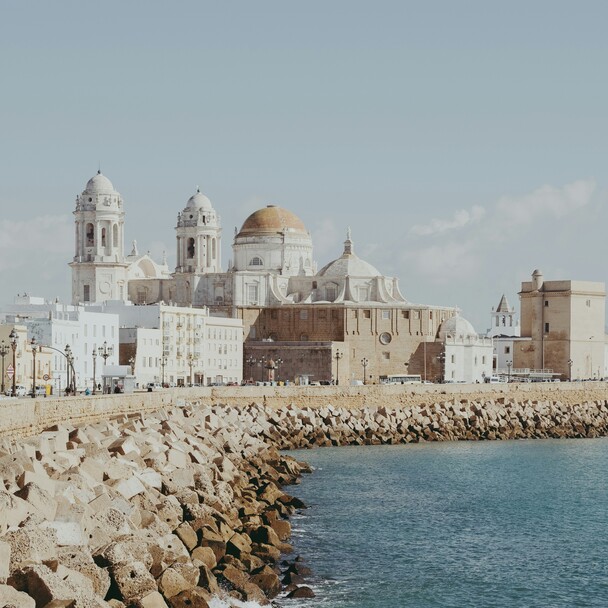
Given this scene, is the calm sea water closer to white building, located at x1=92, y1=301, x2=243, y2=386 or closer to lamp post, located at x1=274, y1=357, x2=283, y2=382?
white building, located at x1=92, y1=301, x2=243, y2=386

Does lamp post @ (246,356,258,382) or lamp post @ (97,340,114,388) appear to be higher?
lamp post @ (97,340,114,388)

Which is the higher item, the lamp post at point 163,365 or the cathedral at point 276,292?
the cathedral at point 276,292

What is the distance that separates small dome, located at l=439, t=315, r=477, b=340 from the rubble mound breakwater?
4673 cm

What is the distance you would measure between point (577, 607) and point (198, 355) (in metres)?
61.2

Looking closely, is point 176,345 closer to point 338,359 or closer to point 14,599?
point 338,359

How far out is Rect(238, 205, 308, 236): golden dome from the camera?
9488cm

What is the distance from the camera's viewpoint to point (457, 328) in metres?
88.1

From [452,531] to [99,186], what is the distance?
60.9 m

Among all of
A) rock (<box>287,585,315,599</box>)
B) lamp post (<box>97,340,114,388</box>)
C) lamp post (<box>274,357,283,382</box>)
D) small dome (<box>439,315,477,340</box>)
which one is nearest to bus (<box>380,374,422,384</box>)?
small dome (<box>439,315,477,340</box>)

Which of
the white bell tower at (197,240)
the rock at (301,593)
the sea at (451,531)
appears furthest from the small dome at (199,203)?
the rock at (301,593)

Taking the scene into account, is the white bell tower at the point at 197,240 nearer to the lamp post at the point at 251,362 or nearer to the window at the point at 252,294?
the window at the point at 252,294

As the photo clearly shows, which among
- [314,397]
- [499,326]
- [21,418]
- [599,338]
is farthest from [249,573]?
[499,326]

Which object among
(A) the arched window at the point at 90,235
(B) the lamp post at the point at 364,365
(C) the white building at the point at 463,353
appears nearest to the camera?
(B) the lamp post at the point at 364,365

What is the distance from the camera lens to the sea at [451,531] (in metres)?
22.1
